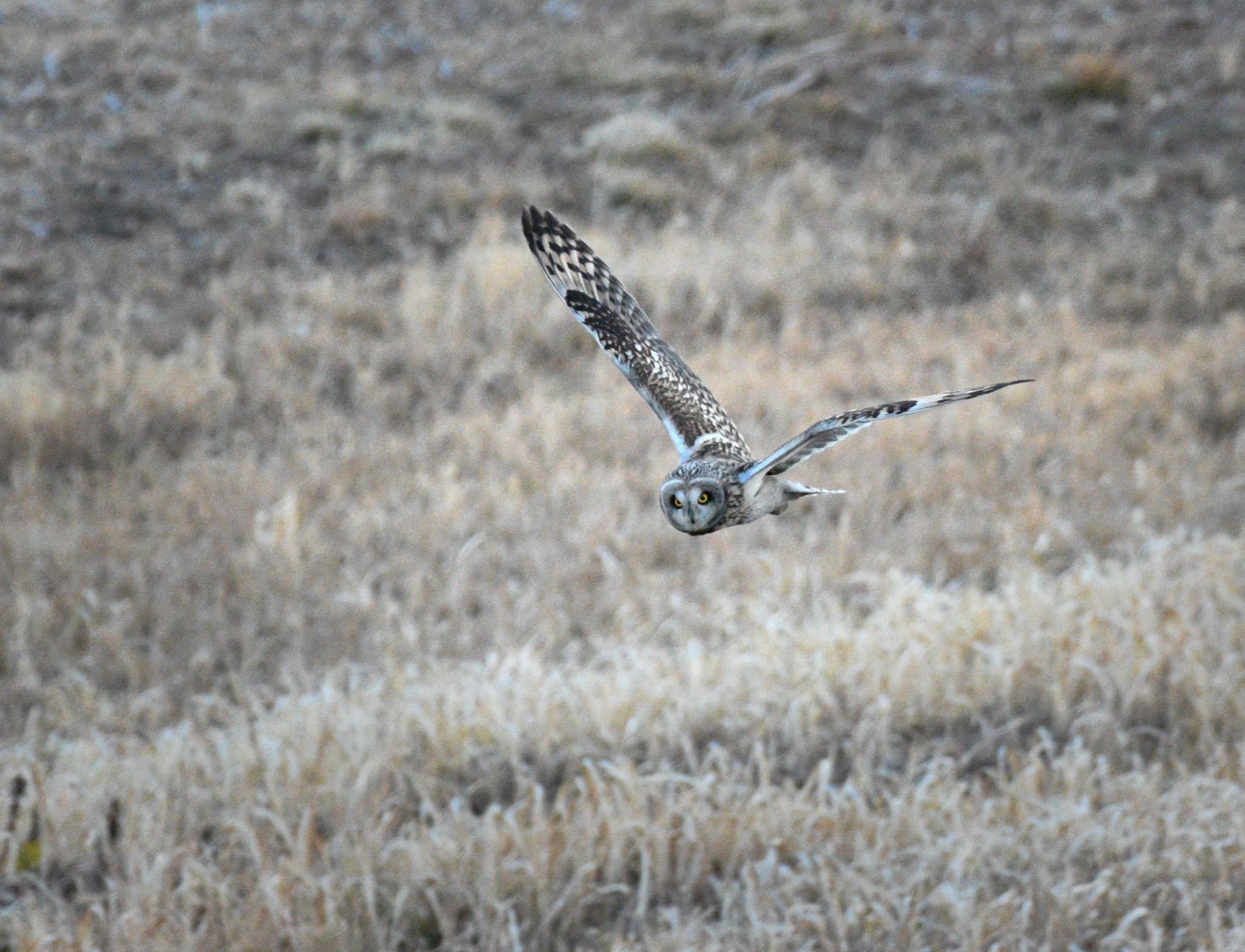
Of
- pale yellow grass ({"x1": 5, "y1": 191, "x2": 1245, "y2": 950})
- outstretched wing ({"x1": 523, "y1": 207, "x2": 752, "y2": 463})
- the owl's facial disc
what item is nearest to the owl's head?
the owl's facial disc

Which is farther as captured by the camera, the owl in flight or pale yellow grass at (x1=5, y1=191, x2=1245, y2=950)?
pale yellow grass at (x1=5, y1=191, x2=1245, y2=950)

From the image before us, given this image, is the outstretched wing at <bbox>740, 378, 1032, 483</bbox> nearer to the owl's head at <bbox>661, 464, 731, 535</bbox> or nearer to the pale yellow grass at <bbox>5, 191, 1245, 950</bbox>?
the owl's head at <bbox>661, 464, 731, 535</bbox>

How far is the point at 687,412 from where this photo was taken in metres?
1.57

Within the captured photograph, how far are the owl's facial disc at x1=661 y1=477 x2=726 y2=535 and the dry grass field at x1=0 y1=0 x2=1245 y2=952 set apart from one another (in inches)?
113

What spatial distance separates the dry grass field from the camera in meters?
4.20

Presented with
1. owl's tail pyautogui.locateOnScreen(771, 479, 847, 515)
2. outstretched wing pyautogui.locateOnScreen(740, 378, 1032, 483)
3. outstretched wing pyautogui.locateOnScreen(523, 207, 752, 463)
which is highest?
outstretched wing pyautogui.locateOnScreen(523, 207, 752, 463)

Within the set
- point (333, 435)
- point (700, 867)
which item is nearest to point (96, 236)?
point (333, 435)

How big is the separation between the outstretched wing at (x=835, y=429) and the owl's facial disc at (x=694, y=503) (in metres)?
0.03

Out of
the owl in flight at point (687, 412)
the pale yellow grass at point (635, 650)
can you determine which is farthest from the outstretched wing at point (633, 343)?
the pale yellow grass at point (635, 650)

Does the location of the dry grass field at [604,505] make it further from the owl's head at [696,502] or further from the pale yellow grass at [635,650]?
the owl's head at [696,502]

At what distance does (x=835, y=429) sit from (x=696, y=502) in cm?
15

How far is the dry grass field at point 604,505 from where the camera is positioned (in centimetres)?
420

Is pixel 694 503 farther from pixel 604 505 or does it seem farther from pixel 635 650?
pixel 604 505

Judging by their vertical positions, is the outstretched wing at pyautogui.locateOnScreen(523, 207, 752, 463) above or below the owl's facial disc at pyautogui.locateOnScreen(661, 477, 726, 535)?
above
